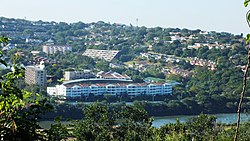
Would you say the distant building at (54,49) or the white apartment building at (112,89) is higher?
the distant building at (54,49)

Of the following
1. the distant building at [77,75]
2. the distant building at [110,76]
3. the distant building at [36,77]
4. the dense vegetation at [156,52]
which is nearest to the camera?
the dense vegetation at [156,52]

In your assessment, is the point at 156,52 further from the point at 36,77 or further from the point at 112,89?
the point at 36,77

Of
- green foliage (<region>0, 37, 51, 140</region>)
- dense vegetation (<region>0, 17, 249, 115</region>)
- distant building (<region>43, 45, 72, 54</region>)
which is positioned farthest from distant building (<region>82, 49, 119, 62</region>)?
green foliage (<region>0, 37, 51, 140</region>)

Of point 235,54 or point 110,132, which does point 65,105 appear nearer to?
point 110,132

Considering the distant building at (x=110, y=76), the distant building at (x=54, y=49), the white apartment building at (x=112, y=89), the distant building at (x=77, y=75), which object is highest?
the distant building at (x=54, y=49)

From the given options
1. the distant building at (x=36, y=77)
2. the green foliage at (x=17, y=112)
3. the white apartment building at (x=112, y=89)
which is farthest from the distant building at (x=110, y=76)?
the green foliage at (x=17, y=112)

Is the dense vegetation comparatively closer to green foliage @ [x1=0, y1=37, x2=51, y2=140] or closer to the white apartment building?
the white apartment building

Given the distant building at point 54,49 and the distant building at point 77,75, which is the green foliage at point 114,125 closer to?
the distant building at point 77,75

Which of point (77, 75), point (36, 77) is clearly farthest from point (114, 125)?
point (77, 75)

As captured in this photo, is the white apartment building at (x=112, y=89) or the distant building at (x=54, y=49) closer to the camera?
the white apartment building at (x=112, y=89)
